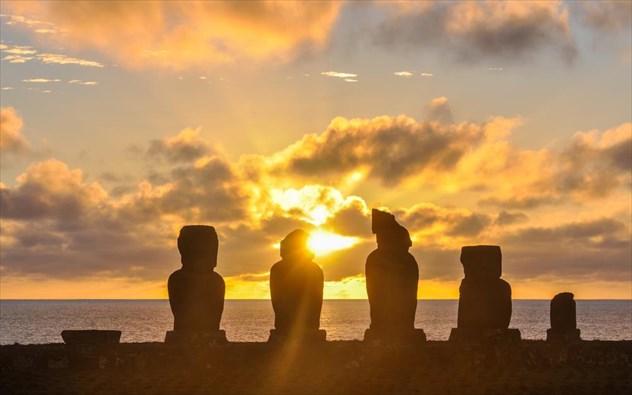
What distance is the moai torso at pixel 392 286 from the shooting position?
31359mm

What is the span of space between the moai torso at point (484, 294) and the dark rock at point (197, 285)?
7.54 m

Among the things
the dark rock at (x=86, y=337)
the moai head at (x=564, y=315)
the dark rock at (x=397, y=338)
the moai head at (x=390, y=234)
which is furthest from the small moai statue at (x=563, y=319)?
the dark rock at (x=86, y=337)

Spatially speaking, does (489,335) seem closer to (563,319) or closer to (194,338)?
(563,319)

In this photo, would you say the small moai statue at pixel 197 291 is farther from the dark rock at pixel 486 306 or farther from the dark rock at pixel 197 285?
the dark rock at pixel 486 306

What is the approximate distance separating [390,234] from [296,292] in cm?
334

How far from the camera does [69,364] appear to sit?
2805 centimetres

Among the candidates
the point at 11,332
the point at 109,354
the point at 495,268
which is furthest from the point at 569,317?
the point at 11,332

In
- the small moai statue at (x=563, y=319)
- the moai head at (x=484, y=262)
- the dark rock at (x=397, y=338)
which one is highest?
the moai head at (x=484, y=262)

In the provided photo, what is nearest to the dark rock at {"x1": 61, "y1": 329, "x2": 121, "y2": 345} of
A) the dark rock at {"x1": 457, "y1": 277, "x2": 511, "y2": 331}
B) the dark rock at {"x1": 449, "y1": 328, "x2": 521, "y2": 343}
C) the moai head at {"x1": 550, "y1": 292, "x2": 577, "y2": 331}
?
the dark rock at {"x1": 449, "y1": 328, "x2": 521, "y2": 343}

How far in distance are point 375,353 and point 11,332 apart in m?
92.7

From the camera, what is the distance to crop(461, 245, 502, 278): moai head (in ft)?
107

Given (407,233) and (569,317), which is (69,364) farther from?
(569,317)

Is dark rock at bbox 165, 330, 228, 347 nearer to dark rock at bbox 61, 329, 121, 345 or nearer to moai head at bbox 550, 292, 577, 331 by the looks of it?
dark rock at bbox 61, 329, 121, 345

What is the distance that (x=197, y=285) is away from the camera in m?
31.3
